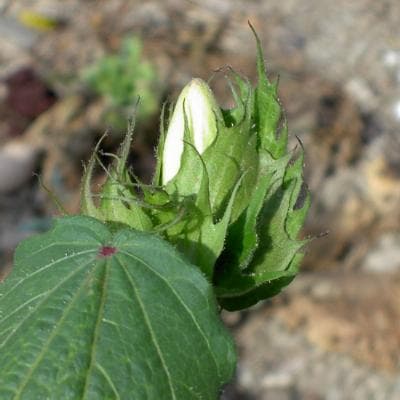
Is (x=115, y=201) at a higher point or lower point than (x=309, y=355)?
higher

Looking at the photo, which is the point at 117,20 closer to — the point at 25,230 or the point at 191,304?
the point at 25,230

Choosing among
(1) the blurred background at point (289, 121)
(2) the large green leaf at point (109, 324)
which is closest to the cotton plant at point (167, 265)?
(2) the large green leaf at point (109, 324)

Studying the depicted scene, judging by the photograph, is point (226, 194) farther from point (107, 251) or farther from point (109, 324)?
point (109, 324)

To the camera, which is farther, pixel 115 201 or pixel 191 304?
pixel 115 201

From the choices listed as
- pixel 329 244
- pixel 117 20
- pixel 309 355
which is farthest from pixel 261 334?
pixel 117 20

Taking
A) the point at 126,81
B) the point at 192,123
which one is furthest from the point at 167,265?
the point at 126,81

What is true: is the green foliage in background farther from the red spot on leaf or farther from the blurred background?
the red spot on leaf
